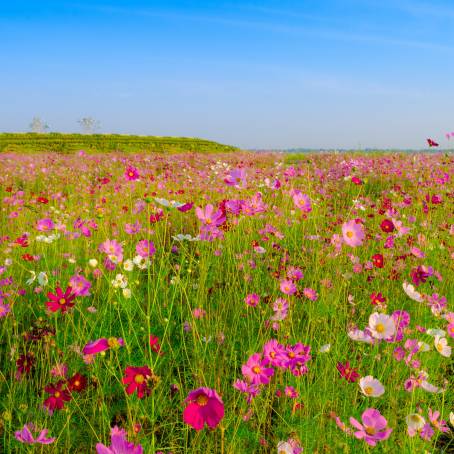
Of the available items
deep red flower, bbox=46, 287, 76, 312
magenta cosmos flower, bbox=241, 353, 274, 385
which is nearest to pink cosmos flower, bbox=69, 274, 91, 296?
deep red flower, bbox=46, 287, 76, 312

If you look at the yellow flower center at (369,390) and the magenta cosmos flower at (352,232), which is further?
the magenta cosmos flower at (352,232)

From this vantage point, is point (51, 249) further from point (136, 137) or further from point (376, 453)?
point (136, 137)

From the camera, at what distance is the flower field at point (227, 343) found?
1.29m

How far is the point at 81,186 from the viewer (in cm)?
658

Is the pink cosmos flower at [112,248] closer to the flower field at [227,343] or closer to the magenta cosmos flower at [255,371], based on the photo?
the flower field at [227,343]

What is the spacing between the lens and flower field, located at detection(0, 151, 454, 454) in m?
1.29

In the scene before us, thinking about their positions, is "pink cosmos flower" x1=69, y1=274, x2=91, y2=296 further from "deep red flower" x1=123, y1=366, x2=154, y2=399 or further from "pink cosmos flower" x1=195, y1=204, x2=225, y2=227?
"deep red flower" x1=123, y1=366, x2=154, y2=399

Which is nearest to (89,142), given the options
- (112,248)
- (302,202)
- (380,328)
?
(112,248)

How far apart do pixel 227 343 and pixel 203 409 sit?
1.27 meters

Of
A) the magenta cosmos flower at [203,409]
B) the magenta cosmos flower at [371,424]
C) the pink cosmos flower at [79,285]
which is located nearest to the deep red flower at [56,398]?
the pink cosmos flower at [79,285]

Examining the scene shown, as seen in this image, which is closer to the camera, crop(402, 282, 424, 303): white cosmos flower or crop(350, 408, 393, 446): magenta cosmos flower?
crop(350, 408, 393, 446): magenta cosmos flower

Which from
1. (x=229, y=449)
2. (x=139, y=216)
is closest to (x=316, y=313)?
(x=229, y=449)

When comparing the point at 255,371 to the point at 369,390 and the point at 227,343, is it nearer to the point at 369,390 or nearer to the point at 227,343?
the point at 369,390

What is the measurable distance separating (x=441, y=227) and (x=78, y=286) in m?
3.07
